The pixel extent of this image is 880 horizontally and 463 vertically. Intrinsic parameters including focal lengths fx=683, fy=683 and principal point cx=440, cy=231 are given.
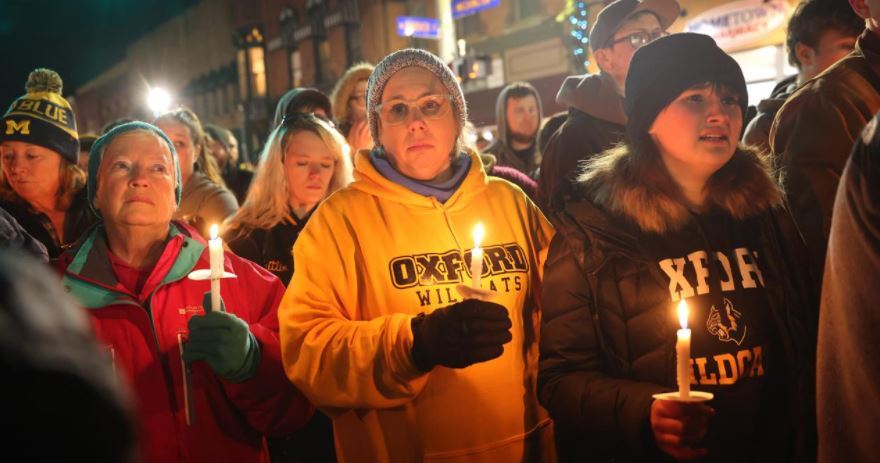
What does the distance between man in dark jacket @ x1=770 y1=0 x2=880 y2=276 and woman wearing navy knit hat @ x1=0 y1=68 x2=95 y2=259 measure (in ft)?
14.6

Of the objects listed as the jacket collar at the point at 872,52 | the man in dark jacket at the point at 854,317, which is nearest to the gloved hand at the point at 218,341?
the man in dark jacket at the point at 854,317

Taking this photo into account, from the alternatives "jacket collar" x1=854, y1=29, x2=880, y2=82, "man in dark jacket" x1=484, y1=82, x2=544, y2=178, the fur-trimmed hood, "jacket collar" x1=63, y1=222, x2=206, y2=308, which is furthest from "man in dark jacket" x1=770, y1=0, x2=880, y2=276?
"man in dark jacket" x1=484, y1=82, x2=544, y2=178

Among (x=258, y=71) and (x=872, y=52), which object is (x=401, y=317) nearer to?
(x=872, y=52)

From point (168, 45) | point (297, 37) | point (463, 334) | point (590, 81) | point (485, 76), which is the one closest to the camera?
point (463, 334)

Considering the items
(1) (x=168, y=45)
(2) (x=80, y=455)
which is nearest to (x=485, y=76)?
(2) (x=80, y=455)

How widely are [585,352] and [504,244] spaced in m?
0.60

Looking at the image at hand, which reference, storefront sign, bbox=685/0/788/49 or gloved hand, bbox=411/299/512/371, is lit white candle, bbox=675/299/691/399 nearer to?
gloved hand, bbox=411/299/512/371

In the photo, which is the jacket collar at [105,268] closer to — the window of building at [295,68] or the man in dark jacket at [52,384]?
the man in dark jacket at [52,384]

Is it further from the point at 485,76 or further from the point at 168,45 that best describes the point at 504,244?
the point at 168,45

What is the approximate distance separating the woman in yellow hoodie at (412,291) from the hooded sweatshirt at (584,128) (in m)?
1.21

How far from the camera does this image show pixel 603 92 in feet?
14.3

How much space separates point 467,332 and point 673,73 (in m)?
1.43

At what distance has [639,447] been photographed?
2307mm

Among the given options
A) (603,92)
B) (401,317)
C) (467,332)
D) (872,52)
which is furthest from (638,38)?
(467,332)
